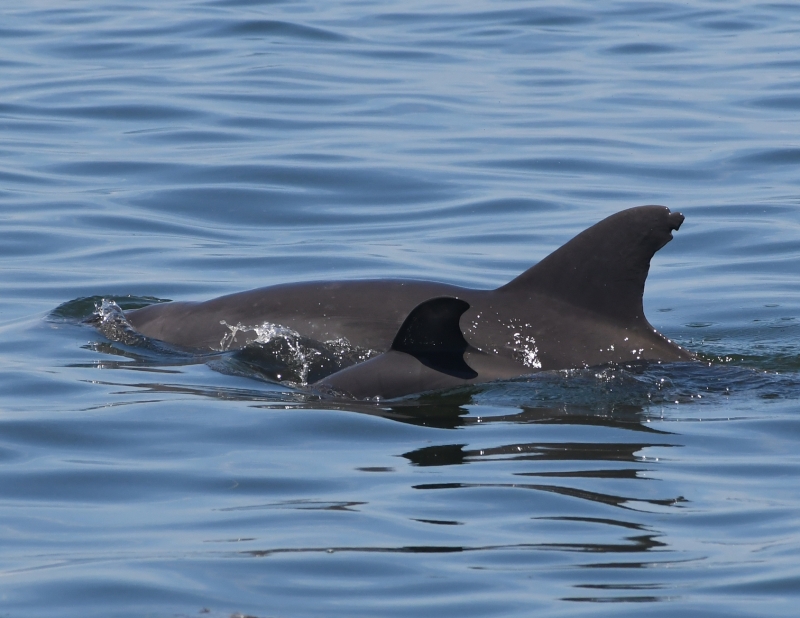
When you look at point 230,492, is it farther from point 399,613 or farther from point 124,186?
point 124,186

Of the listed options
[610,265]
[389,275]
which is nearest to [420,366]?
[610,265]

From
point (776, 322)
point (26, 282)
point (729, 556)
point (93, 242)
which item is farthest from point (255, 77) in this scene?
point (729, 556)

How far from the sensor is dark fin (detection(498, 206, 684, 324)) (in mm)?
9492

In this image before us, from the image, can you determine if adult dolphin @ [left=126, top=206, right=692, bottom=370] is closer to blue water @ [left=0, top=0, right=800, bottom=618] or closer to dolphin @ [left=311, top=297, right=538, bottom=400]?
blue water @ [left=0, top=0, right=800, bottom=618]

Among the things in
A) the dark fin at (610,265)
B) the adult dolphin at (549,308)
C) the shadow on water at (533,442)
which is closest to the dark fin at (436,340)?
the shadow on water at (533,442)

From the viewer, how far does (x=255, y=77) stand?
25.7m

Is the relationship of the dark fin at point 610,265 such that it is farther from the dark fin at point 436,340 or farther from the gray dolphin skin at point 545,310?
the dark fin at point 436,340

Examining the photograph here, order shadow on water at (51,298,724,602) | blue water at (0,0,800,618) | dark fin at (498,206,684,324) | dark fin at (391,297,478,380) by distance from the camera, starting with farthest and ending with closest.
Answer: dark fin at (498,206,684,324) → dark fin at (391,297,478,380) → shadow on water at (51,298,724,602) → blue water at (0,0,800,618)

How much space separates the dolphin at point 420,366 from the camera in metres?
9.09

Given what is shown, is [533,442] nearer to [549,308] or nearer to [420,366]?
[420,366]

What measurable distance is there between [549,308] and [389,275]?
403cm

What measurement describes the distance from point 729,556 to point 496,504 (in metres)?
1.13

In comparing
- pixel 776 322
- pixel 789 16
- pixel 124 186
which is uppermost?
pixel 789 16

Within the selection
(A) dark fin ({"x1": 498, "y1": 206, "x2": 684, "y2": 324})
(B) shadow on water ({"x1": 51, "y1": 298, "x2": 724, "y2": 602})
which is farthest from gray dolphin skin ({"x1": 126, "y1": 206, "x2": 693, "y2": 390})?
(B) shadow on water ({"x1": 51, "y1": 298, "x2": 724, "y2": 602})
